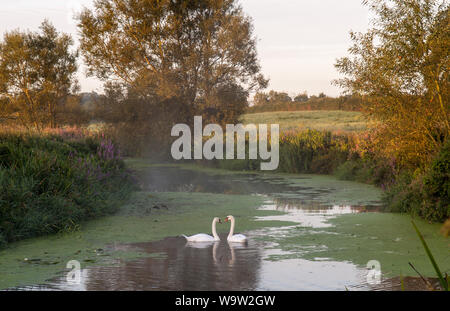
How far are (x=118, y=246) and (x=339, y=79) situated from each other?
740 centimetres

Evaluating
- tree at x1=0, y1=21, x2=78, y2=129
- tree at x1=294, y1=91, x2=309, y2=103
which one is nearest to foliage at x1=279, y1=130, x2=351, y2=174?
tree at x1=0, y1=21, x2=78, y2=129

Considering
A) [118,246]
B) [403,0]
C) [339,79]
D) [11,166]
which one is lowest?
[118,246]

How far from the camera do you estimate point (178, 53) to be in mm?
37062

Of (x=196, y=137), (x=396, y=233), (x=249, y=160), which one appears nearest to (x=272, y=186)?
(x=249, y=160)

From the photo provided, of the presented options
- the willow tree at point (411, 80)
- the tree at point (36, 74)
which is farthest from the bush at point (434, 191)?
the tree at point (36, 74)

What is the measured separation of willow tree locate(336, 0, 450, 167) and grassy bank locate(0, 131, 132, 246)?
6391 millimetres

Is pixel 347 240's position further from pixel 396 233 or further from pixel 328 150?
pixel 328 150

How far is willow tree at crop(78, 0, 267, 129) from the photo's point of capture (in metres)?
36.4

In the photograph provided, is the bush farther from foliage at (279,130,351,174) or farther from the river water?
foliage at (279,130,351,174)

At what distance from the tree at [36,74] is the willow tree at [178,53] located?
456 centimetres

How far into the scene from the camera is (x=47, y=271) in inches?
280

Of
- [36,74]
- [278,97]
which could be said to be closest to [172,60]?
[36,74]

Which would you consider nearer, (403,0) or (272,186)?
(403,0)

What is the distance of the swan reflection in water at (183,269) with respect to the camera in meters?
6.40
